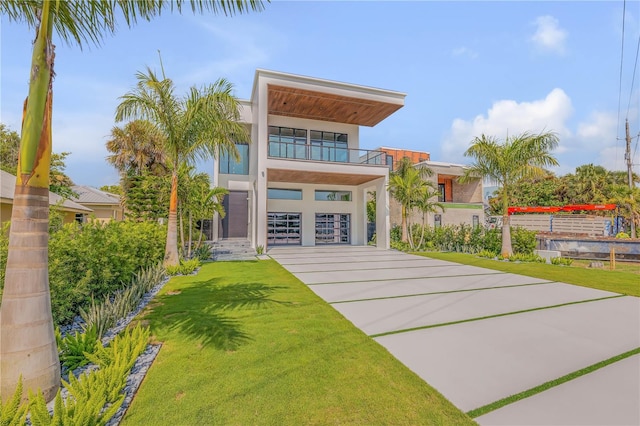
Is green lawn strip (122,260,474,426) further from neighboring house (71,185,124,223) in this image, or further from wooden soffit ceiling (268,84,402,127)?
neighboring house (71,185,124,223)

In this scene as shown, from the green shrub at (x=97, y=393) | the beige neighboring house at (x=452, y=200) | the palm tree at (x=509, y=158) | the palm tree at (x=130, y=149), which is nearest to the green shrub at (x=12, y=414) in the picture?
the green shrub at (x=97, y=393)

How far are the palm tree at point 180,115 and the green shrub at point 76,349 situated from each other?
5.64m

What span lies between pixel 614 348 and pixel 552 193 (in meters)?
35.1

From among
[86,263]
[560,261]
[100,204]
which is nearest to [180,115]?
[86,263]

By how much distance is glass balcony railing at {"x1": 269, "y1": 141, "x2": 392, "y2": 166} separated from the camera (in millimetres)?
14141

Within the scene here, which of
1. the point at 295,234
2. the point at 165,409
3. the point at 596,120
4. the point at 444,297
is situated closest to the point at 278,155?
the point at 295,234

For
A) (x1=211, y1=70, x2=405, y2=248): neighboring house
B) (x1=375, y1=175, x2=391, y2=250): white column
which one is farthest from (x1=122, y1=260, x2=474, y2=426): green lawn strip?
(x1=375, y1=175, x2=391, y2=250): white column

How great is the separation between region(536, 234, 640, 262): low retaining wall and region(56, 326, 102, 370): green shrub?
19.9 meters

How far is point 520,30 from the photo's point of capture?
33.0 feet

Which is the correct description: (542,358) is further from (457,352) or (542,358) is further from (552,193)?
(552,193)

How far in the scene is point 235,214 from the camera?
1797cm

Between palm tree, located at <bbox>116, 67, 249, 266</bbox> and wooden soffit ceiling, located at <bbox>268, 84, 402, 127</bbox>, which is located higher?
wooden soffit ceiling, located at <bbox>268, 84, 402, 127</bbox>

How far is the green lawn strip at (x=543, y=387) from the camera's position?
2.43 metres

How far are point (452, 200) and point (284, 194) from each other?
15.6 metres
